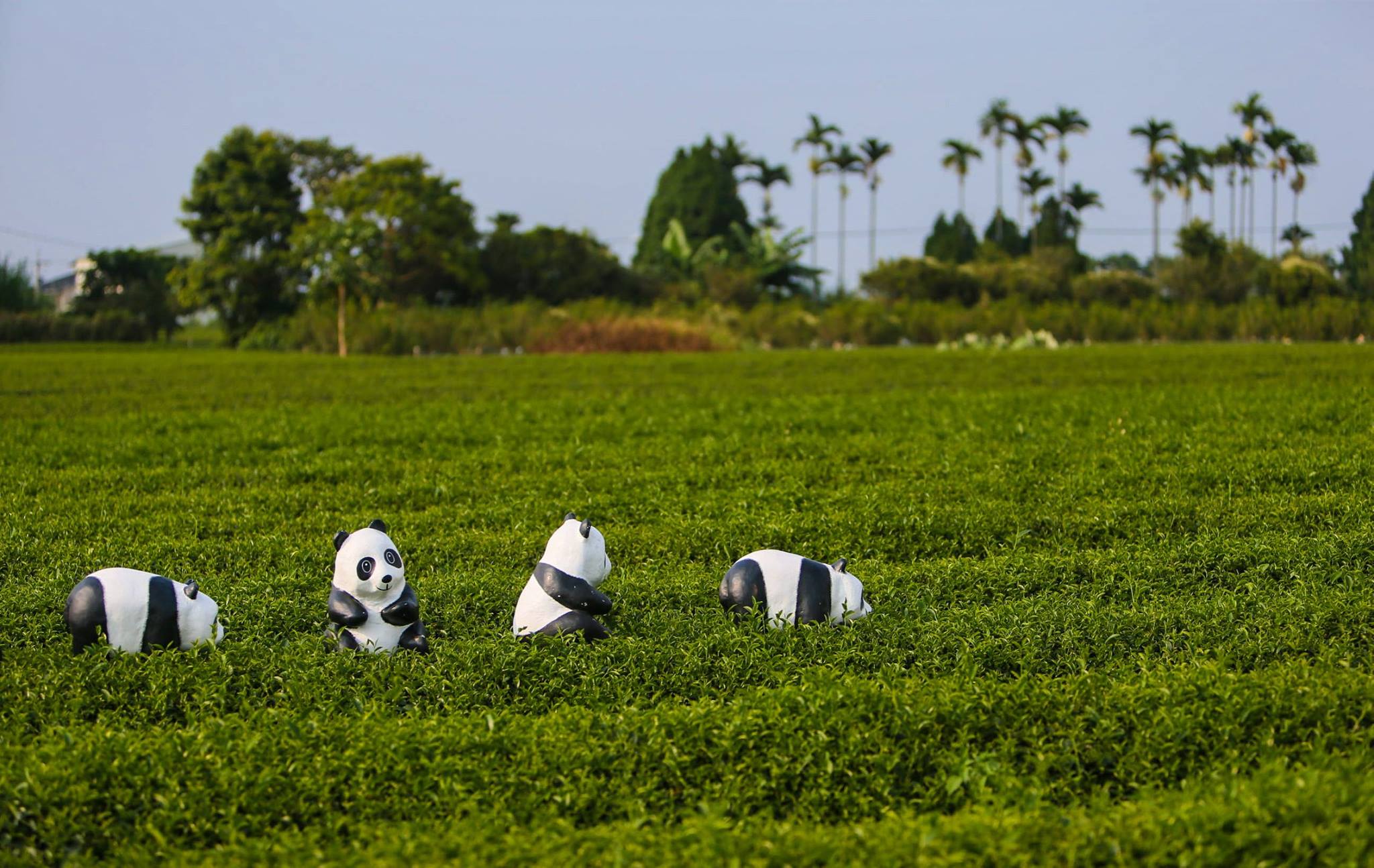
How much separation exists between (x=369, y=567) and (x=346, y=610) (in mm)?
200

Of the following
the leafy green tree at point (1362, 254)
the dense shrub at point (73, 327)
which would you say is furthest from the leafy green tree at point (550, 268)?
the leafy green tree at point (1362, 254)

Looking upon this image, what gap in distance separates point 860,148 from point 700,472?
159ft

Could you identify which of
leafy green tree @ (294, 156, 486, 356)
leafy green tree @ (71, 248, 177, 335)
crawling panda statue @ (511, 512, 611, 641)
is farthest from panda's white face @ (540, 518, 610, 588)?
leafy green tree @ (71, 248, 177, 335)

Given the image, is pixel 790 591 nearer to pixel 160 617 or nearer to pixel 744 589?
pixel 744 589

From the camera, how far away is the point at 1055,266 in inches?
1730

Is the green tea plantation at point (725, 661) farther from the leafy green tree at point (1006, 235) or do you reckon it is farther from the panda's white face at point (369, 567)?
the leafy green tree at point (1006, 235)

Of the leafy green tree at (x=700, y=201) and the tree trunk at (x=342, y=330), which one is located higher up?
the leafy green tree at (x=700, y=201)

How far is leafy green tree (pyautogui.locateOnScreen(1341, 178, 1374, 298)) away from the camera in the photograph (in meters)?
40.9

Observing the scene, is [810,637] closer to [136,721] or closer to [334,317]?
[136,721]

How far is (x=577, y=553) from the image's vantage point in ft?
15.3

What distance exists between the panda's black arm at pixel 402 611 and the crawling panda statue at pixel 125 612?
2.35ft

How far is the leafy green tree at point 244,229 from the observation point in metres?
39.9

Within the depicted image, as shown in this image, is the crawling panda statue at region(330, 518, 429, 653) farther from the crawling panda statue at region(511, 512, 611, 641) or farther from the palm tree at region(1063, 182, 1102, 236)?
the palm tree at region(1063, 182, 1102, 236)

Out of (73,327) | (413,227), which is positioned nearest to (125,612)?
(413,227)
